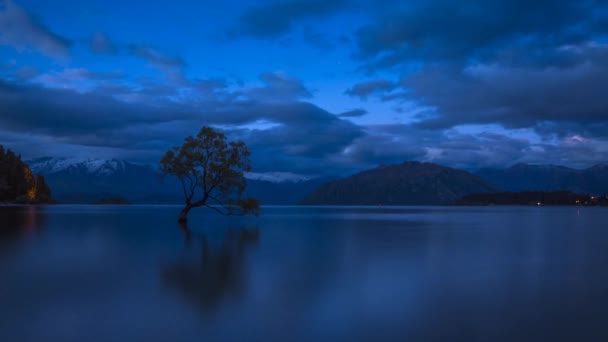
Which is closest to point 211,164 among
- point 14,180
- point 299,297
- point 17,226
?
point 17,226

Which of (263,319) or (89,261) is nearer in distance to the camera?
(263,319)

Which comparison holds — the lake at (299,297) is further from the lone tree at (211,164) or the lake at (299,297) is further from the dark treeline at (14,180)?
the dark treeline at (14,180)

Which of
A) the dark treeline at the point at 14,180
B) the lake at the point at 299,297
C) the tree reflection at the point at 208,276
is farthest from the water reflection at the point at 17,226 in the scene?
the dark treeline at the point at 14,180

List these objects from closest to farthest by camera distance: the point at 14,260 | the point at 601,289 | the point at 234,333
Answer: the point at 234,333
the point at 601,289
the point at 14,260

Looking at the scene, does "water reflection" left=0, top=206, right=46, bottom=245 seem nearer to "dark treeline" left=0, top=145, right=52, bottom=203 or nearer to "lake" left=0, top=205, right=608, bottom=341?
"lake" left=0, top=205, right=608, bottom=341

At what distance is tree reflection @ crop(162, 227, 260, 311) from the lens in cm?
1775

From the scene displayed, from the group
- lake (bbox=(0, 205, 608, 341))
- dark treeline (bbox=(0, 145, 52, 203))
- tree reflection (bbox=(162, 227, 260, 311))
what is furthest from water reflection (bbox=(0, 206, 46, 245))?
dark treeline (bbox=(0, 145, 52, 203))

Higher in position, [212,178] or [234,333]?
[212,178]

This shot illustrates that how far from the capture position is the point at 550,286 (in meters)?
21.1

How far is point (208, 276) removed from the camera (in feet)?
74.5

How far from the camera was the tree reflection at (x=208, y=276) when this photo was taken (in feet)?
58.2

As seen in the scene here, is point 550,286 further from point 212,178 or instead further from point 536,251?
point 212,178

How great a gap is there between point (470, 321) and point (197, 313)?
8703mm

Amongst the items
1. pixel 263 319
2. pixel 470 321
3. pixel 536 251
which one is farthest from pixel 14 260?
pixel 536 251
